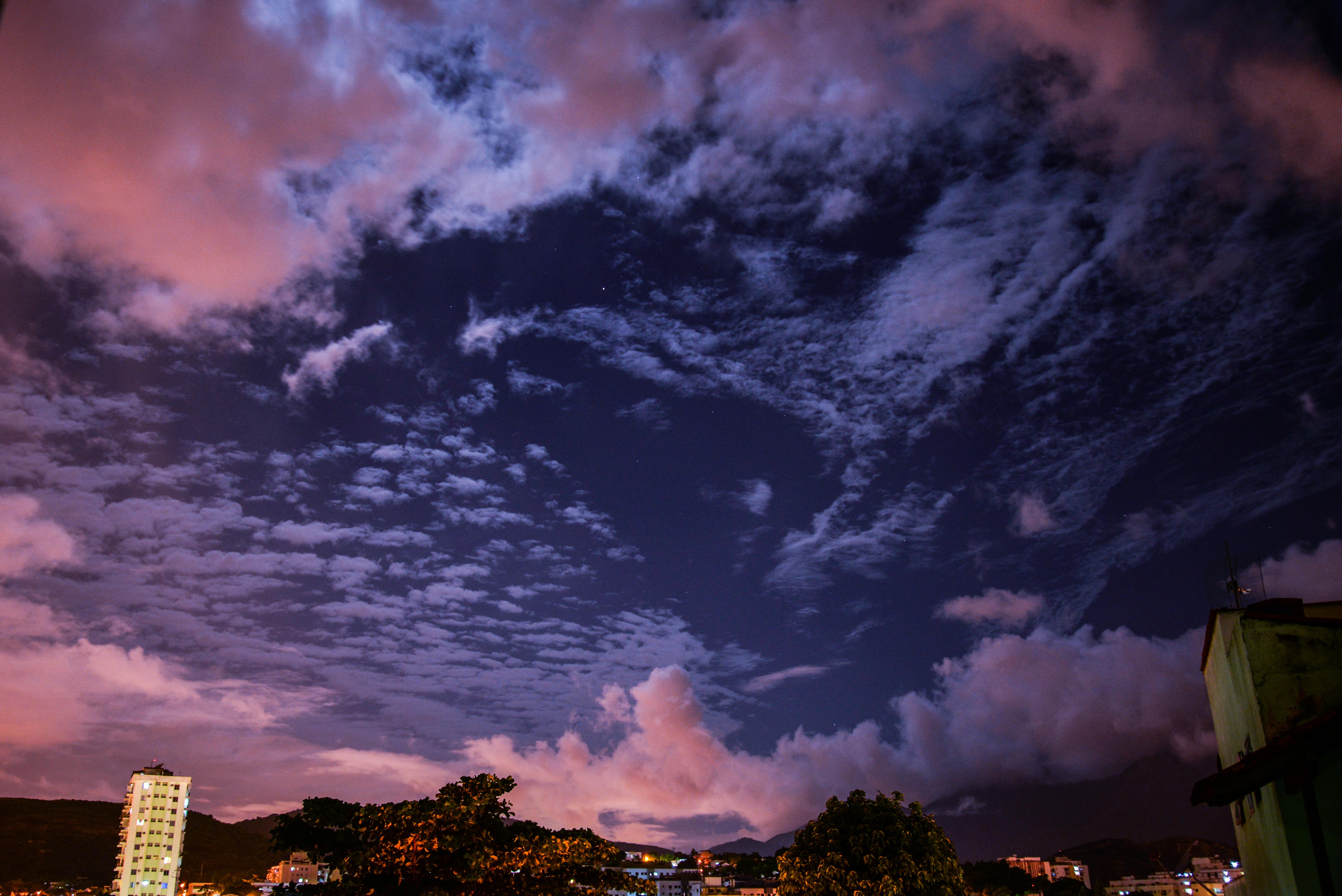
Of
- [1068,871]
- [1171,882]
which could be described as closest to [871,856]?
[1171,882]

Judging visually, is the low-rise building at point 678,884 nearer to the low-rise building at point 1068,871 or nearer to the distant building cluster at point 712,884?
the distant building cluster at point 712,884

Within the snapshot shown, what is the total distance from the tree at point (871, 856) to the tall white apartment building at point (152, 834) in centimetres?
20209

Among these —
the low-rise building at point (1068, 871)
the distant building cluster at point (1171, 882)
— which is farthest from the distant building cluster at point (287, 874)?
the low-rise building at point (1068, 871)

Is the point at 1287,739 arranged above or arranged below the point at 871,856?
above

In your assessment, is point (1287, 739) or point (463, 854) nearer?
point (1287, 739)

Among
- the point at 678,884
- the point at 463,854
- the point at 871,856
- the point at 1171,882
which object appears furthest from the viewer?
the point at 678,884

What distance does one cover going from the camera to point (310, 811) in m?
23.2

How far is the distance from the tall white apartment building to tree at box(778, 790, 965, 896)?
663ft

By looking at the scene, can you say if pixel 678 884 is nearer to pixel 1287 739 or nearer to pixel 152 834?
pixel 152 834

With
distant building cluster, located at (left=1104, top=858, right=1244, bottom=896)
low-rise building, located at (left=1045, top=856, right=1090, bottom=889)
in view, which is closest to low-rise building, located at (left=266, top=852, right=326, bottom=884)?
distant building cluster, located at (left=1104, top=858, right=1244, bottom=896)

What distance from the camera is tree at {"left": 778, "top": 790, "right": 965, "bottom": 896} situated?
28.2 meters

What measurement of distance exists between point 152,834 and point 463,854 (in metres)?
215

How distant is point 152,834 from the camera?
19100 cm

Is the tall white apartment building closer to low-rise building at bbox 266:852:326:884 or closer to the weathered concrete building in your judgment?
low-rise building at bbox 266:852:326:884
